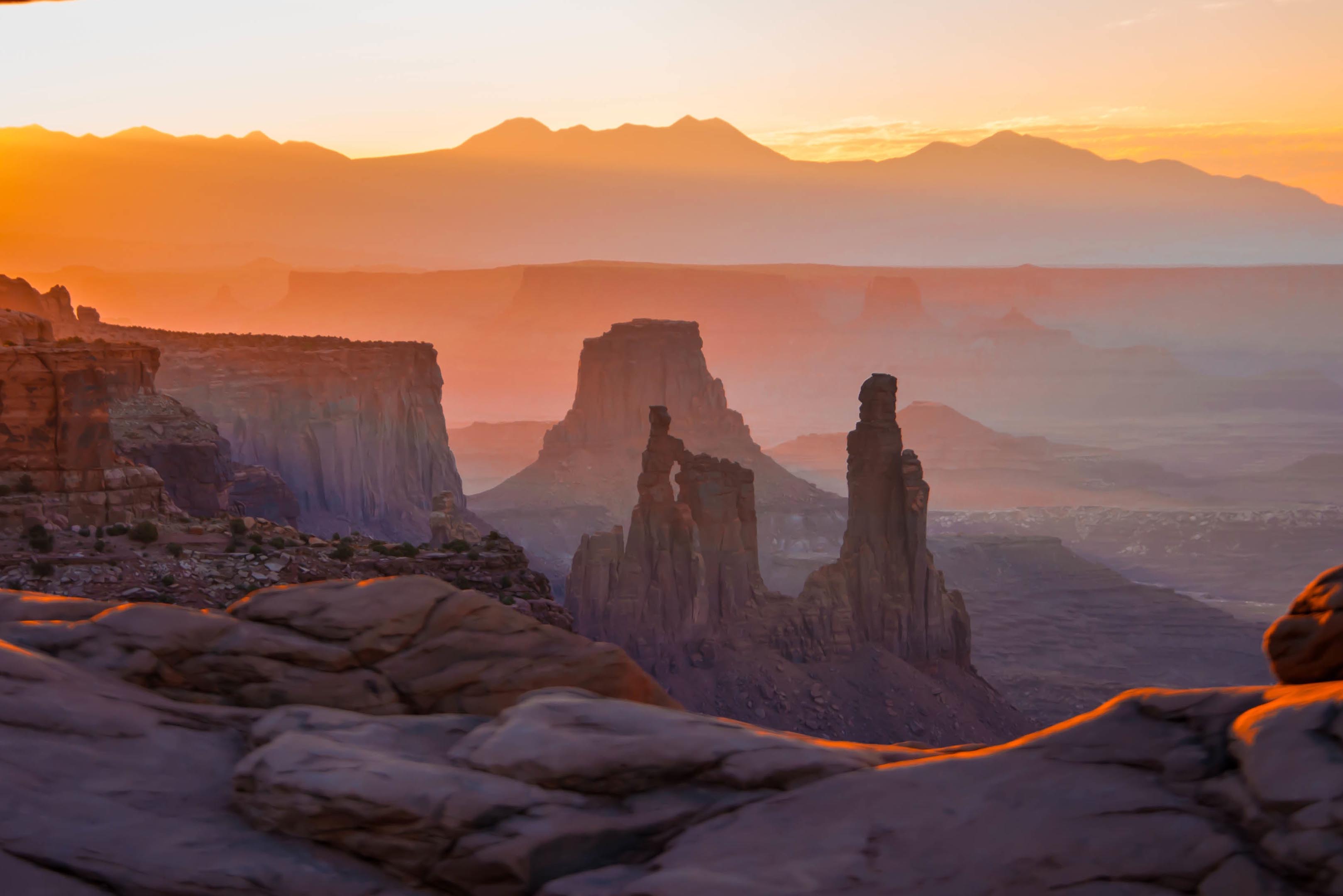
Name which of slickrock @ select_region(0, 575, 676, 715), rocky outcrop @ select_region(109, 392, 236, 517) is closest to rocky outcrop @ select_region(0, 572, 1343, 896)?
slickrock @ select_region(0, 575, 676, 715)

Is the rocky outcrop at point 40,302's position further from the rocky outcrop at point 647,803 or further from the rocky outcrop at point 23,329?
the rocky outcrop at point 647,803

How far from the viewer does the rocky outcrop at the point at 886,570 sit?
68938mm

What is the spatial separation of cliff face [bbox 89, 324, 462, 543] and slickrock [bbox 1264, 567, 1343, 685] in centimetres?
8805

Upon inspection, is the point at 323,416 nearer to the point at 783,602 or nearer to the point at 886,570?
the point at 783,602

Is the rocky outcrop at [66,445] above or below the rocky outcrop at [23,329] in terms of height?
below

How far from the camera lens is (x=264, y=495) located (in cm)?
7950

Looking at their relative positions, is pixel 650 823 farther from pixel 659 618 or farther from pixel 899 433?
pixel 899 433

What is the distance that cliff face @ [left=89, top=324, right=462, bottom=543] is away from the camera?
96750mm

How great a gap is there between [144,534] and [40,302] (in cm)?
6101

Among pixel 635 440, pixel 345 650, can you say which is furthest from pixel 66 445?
pixel 635 440

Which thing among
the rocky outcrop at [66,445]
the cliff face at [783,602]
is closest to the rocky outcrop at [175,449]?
the rocky outcrop at [66,445]

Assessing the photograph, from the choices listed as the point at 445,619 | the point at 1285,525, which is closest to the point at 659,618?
the point at 445,619

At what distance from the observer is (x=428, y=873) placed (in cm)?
937

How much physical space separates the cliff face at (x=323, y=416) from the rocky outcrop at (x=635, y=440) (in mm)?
35013
